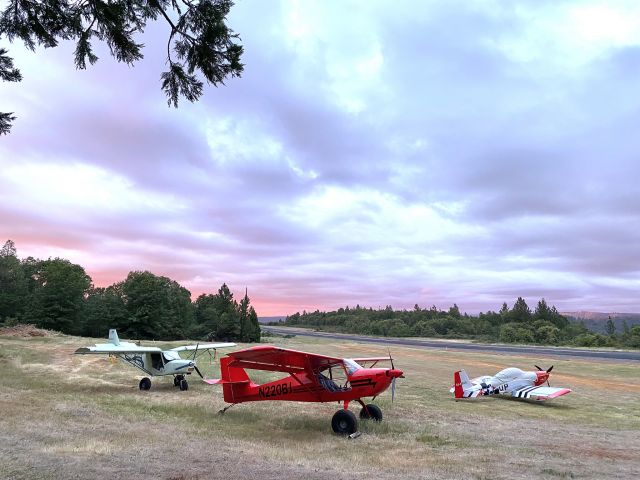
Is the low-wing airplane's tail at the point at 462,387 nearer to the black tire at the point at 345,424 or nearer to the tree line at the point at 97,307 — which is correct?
the black tire at the point at 345,424

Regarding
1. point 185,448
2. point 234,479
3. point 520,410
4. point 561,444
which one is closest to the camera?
point 234,479

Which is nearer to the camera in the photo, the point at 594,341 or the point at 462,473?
the point at 462,473

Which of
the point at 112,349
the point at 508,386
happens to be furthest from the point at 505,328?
the point at 112,349

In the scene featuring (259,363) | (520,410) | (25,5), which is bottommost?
(520,410)

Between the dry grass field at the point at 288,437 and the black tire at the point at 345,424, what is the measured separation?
316mm

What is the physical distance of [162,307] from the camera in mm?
79000

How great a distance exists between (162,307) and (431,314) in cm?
9705

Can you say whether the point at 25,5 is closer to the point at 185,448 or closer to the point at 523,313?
the point at 185,448

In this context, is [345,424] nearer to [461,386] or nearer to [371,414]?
[371,414]

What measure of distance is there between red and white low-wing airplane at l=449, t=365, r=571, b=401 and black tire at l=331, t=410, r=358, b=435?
28.0 ft

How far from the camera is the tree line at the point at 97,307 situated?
7112 cm

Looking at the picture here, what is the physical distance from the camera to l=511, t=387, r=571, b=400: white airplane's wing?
675 inches

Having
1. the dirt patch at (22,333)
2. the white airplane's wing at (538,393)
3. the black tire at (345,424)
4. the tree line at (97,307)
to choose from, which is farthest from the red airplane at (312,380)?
the tree line at (97,307)

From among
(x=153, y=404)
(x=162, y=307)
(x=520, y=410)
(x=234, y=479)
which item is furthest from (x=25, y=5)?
(x=162, y=307)
